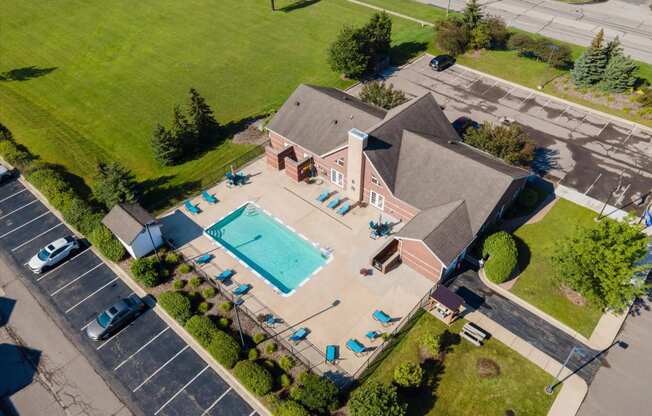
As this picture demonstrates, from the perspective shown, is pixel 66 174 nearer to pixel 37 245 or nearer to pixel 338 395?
pixel 37 245

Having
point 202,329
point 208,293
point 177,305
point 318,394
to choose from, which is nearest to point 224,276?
point 208,293

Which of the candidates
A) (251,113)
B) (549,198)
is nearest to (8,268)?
(251,113)

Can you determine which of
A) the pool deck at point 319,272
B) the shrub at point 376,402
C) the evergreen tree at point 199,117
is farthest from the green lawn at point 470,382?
the evergreen tree at point 199,117

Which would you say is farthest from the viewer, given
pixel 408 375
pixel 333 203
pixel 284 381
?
pixel 333 203

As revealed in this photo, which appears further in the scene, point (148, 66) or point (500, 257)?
point (148, 66)

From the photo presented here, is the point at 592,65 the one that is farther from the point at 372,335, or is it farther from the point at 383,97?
the point at 372,335

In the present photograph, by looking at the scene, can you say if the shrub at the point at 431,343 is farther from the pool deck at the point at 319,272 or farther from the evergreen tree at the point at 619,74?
the evergreen tree at the point at 619,74
